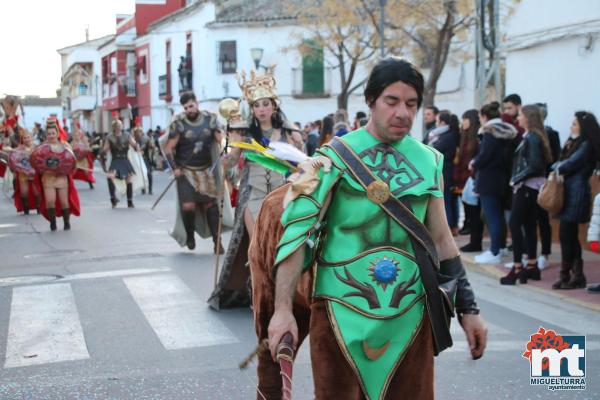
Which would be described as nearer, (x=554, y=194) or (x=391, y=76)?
(x=391, y=76)

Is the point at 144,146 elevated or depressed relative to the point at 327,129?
depressed

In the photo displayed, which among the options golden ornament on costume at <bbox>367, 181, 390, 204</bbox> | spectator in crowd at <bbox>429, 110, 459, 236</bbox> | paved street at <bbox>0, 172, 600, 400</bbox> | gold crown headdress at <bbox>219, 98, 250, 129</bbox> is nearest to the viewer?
golden ornament on costume at <bbox>367, 181, 390, 204</bbox>

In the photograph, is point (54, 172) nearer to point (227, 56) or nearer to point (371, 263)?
point (371, 263)

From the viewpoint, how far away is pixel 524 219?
8.95 m

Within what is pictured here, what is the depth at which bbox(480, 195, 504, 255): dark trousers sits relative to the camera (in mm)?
9773

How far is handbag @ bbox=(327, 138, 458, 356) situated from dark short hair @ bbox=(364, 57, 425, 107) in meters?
0.23

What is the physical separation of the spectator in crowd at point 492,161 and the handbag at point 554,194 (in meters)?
1.23

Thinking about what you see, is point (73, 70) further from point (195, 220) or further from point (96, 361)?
point (96, 361)

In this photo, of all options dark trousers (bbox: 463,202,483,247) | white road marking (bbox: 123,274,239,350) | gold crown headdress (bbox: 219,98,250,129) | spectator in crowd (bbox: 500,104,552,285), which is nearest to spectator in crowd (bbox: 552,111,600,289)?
spectator in crowd (bbox: 500,104,552,285)

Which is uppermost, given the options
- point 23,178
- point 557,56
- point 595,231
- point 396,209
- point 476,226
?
point 557,56

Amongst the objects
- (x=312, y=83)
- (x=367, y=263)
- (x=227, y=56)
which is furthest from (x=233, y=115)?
(x=227, y=56)

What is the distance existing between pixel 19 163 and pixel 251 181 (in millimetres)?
10535

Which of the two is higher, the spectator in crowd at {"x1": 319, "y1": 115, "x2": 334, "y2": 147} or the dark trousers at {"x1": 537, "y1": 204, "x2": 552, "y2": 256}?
the spectator in crowd at {"x1": 319, "y1": 115, "x2": 334, "y2": 147}

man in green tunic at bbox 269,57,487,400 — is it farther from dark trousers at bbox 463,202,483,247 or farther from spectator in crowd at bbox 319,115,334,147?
spectator in crowd at bbox 319,115,334,147
